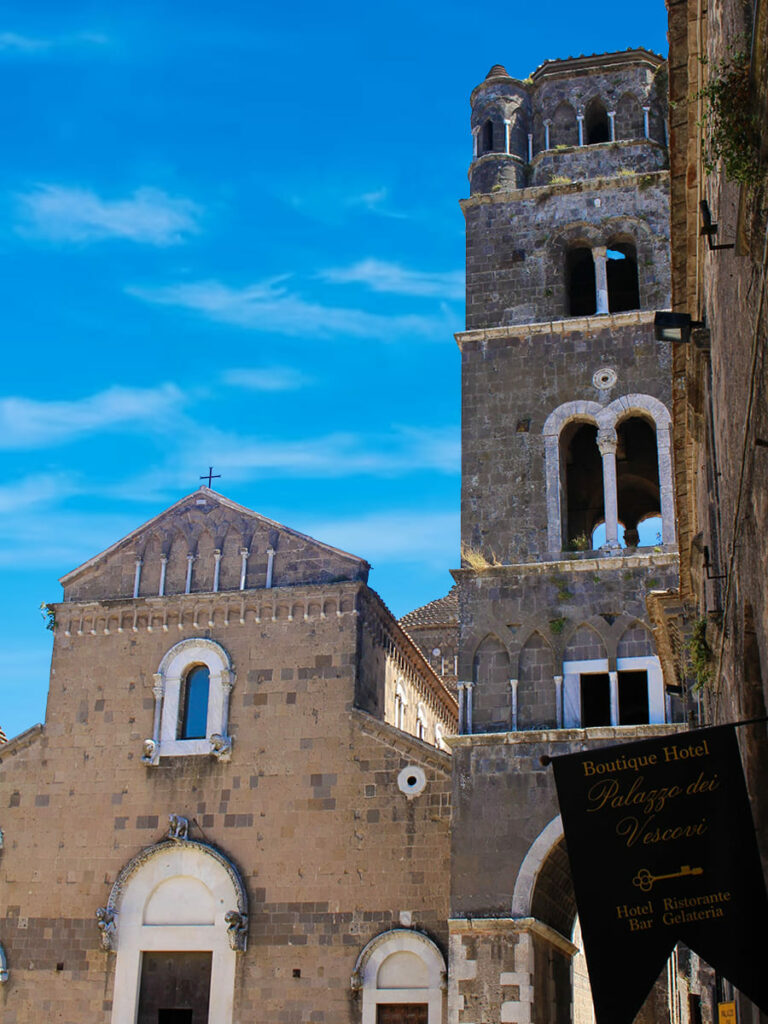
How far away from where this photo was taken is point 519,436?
74.6 ft

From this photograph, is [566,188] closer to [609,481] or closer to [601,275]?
[601,275]

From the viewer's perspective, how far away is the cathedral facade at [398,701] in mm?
20484

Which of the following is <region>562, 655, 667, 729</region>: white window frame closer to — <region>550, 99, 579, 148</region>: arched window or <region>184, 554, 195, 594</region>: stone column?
<region>184, 554, 195, 594</region>: stone column

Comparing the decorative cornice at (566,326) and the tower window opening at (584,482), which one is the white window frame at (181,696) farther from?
the decorative cornice at (566,326)

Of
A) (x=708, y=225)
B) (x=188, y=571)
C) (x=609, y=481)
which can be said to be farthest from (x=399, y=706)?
(x=708, y=225)

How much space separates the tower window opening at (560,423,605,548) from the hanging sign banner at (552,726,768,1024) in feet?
54.4

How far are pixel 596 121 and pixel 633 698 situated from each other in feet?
39.0

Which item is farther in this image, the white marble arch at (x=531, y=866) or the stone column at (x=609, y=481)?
the stone column at (x=609, y=481)

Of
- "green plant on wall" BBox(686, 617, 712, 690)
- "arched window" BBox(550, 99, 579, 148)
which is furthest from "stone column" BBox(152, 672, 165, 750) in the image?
"green plant on wall" BBox(686, 617, 712, 690)

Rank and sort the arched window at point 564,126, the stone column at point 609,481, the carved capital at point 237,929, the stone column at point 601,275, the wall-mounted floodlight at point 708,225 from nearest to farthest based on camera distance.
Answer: the wall-mounted floodlight at point 708,225 < the carved capital at point 237,929 < the stone column at point 609,481 < the stone column at point 601,275 < the arched window at point 564,126

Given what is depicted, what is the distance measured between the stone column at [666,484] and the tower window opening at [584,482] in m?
2.26

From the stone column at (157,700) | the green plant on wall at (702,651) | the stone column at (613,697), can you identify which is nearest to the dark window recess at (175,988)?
the stone column at (157,700)

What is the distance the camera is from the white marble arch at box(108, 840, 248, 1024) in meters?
21.6

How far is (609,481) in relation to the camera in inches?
869
